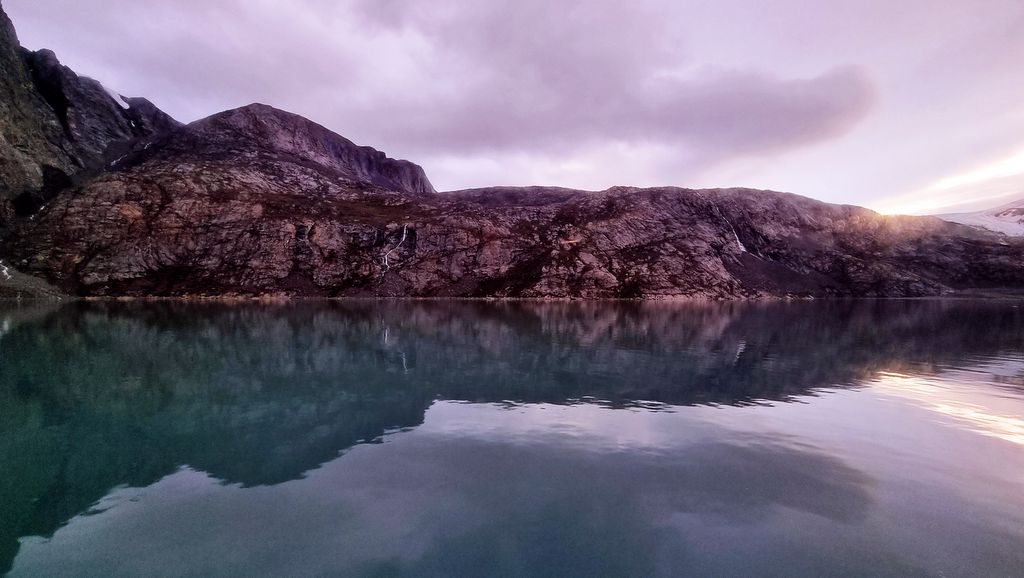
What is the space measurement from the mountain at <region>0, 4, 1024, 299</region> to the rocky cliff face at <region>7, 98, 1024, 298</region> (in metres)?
0.52

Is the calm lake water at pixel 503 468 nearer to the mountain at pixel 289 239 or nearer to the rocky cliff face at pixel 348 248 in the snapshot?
the rocky cliff face at pixel 348 248

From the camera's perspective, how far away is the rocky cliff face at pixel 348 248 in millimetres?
130125

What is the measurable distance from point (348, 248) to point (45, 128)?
106 m

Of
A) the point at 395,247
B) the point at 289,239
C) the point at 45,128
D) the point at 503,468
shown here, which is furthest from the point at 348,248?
the point at 503,468

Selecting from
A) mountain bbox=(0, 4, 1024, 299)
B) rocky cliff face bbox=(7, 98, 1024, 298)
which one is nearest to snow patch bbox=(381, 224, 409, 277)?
mountain bbox=(0, 4, 1024, 299)

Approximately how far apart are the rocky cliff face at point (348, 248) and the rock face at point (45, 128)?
27.0 ft

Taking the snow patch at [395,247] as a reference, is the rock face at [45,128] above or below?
above

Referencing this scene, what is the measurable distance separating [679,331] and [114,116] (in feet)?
786

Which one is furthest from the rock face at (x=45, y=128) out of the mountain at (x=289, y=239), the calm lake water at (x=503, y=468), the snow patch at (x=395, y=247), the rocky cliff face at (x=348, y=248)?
the calm lake water at (x=503, y=468)

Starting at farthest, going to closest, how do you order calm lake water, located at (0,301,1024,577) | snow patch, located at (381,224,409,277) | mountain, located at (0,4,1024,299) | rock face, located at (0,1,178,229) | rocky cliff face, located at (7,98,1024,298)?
snow patch, located at (381,224,409,277)
rock face, located at (0,1,178,229)
mountain, located at (0,4,1024,299)
rocky cliff face, located at (7,98,1024,298)
calm lake water, located at (0,301,1024,577)

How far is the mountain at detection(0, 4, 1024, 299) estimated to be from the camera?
427ft

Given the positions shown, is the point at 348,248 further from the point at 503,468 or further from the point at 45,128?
the point at 503,468

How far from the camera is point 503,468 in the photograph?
16281 mm

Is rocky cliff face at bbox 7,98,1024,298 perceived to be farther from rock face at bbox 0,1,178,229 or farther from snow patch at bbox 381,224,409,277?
rock face at bbox 0,1,178,229
